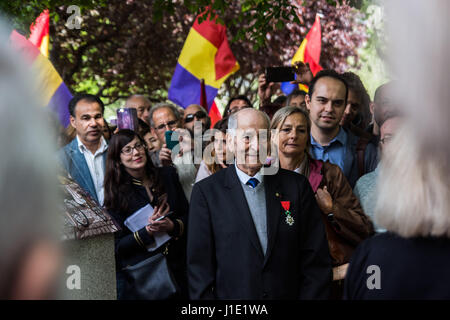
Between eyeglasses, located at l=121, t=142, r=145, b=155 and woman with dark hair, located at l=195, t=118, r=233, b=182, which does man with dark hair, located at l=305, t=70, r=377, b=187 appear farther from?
eyeglasses, located at l=121, t=142, r=145, b=155

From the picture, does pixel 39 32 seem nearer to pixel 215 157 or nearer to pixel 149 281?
pixel 215 157

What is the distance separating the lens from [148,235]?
3.95 meters

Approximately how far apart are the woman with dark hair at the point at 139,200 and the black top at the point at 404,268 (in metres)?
2.51

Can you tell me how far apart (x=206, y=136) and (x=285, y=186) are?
2.01 m

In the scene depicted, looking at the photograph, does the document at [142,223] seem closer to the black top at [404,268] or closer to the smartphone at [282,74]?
the smartphone at [282,74]

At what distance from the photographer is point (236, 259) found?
2920 mm

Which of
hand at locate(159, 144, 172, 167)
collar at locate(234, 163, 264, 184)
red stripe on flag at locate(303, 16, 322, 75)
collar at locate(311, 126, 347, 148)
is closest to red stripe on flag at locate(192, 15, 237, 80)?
red stripe on flag at locate(303, 16, 322, 75)

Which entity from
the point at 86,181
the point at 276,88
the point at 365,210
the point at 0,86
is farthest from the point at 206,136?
the point at 276,88

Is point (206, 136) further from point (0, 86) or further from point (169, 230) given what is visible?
point (0, 86)

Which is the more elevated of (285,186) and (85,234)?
(285,186)

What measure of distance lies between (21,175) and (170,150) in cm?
384

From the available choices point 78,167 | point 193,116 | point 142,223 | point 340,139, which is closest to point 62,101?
point 193,116

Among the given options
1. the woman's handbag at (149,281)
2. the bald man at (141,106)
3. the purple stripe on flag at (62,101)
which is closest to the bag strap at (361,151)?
the woman's handbag at (149,281)

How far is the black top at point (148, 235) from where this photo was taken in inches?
155
